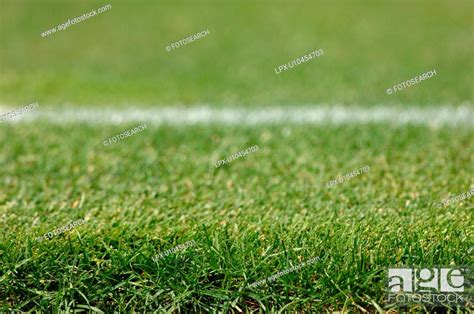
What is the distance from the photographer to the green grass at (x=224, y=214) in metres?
1.95

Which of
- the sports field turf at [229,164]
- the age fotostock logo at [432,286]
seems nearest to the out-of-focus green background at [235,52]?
the sports field turf at [229,164]

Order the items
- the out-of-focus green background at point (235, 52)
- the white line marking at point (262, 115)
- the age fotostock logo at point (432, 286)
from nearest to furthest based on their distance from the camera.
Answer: the age fotostock logo at point (432, 286) → the white line marking at point (262, 115) → the out-of-focus green background at point (235, 52)

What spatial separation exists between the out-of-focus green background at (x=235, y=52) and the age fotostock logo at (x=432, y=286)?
1953 mm

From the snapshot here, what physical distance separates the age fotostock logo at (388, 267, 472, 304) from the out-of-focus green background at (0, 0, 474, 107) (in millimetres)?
1953

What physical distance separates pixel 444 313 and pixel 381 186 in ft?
2.58

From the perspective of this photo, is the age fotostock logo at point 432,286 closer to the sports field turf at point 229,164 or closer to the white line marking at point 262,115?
the sports field turf at point 229,164

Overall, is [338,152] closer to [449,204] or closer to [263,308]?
[449,204]

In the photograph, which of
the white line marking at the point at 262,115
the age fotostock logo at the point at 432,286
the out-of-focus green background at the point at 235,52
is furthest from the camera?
the out-of-focus green background at the point at 235,52

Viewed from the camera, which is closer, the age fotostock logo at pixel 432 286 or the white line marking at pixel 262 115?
the age fotostock logo at pixel 432 286

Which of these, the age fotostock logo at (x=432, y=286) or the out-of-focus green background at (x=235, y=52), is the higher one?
the out-of-focus green background at (x=235, y=52)

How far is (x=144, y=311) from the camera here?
6.36 feet

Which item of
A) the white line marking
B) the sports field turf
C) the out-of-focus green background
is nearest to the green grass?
the sports field turf

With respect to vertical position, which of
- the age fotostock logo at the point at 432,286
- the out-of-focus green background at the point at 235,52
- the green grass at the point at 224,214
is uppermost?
the out-of-focus green background at the point at 235,52

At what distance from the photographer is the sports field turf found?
1.96m
